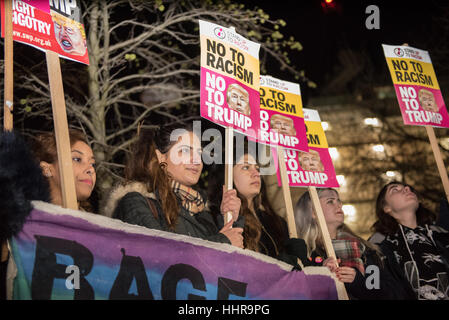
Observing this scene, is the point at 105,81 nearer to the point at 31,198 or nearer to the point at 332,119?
the point at 31,198

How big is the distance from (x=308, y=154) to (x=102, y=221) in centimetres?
255

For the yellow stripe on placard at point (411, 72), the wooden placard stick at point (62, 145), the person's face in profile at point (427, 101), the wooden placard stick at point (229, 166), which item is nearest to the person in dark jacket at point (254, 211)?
the wooden placard stick at point (229, 166)

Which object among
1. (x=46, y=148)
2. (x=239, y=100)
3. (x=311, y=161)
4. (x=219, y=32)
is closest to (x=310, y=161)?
(x=311, y=161)

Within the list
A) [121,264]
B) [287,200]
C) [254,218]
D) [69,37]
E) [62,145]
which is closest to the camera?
[121,264]

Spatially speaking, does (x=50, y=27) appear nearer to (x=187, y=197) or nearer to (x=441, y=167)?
(x=187, y=197)

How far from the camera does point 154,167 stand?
339cm

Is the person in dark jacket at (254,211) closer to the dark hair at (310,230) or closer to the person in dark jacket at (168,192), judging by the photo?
the dark hair at (310,230)

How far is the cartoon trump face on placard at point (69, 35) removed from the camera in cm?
331

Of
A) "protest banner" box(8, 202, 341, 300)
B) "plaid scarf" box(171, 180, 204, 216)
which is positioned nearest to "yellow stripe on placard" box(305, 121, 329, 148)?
"plaid scarf" box(171, 180, 204, 216)

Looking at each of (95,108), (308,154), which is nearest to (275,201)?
(95,108)

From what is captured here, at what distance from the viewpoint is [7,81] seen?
9.48 feet

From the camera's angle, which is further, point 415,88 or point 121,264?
point 415,88

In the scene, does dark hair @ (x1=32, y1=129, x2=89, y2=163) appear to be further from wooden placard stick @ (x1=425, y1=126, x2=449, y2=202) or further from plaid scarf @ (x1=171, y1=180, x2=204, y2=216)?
wooden placard stick @ (x1=425, y1=126, x2=449, y2=202)

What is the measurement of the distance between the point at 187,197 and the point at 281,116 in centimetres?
142
